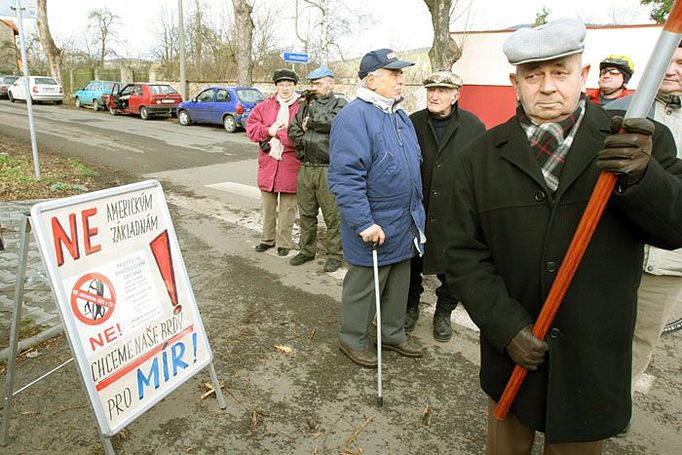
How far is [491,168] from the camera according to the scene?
1.78 m

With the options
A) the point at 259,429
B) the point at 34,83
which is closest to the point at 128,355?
the point at 259,429

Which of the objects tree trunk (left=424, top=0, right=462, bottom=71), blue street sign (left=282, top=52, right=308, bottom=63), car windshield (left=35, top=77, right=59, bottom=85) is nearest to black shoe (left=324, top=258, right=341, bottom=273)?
tree trunk (left=424, top=0, right=462, bottom=71)

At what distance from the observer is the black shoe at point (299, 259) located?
17.4 feet

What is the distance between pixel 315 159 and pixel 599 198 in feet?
12.2

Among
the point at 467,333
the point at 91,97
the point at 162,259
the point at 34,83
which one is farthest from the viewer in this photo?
the point at 34,83

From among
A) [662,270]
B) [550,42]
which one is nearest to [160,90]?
[662,270]

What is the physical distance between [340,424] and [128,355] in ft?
4.06

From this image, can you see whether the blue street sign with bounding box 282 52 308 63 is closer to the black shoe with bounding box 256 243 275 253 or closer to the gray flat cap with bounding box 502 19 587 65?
the black shoe with bounding box 256 243 275 253

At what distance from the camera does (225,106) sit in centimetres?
1686

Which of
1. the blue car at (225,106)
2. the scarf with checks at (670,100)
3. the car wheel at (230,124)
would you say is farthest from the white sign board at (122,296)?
the car wheel at (230,124)

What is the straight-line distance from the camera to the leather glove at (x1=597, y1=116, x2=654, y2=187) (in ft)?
4.61

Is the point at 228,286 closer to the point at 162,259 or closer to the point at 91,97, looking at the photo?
the point at 162,259

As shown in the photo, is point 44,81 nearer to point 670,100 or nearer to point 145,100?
point 145,100

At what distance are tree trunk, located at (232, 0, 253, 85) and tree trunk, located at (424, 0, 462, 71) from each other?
8094mm
